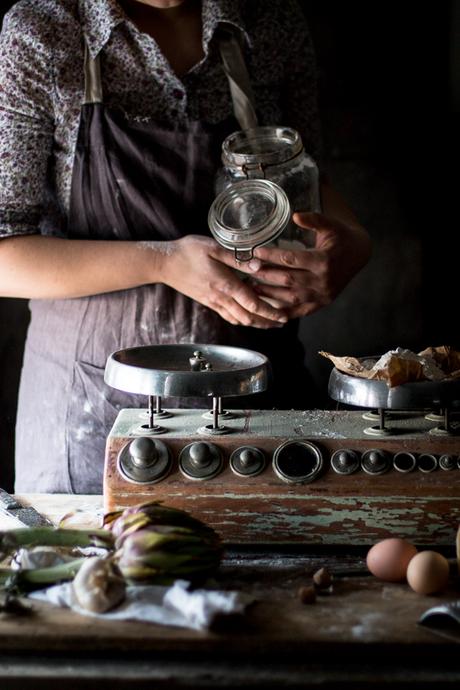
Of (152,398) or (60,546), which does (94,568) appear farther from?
(152,398)

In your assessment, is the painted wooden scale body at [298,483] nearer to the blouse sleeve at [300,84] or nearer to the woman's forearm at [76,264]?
the woman's forearm at [76,264]

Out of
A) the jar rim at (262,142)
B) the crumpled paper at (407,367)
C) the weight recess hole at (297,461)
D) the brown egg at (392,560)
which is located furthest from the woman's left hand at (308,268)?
the brown egg at (392,560)

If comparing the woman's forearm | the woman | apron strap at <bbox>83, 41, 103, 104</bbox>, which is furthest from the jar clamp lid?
apron strap at <bbox>83, 41, 103, 104</bbox>

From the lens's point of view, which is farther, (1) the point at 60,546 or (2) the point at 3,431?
(2) the point at 3,431

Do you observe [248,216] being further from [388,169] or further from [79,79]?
[388,169]

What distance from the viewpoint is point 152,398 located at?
1450 millimetres

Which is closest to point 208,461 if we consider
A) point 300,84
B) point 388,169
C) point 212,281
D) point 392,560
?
point 392,560

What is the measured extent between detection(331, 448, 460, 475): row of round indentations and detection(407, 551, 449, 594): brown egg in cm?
19

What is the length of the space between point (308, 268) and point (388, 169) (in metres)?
1.27

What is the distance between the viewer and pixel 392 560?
123 centimetres

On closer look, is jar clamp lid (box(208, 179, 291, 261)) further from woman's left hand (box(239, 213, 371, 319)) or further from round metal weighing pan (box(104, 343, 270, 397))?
round metal weighing pan (box(104, 343, 270, 397))

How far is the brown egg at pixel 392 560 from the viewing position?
4.05ft

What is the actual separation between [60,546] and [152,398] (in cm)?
27

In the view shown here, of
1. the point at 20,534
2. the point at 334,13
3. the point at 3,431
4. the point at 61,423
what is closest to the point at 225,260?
the point at 61,423
